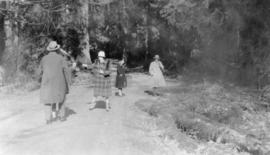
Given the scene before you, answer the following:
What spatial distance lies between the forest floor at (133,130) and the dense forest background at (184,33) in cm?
565

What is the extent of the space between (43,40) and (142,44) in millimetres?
17433

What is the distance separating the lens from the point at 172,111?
9.93 m

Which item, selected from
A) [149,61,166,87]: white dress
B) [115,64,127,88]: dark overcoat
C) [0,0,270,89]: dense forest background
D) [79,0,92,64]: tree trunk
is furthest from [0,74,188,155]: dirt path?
[79,0,92,64]: tree trunk

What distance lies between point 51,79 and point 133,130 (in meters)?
2.33

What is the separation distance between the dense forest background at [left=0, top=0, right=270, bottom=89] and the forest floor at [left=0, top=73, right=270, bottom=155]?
5.65m

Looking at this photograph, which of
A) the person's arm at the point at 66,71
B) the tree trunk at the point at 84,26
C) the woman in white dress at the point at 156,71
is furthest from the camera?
the tree trunk at the point at 84,26

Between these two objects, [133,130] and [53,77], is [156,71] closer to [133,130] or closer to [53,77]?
[133,130]

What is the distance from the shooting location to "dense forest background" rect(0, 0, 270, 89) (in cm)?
1683

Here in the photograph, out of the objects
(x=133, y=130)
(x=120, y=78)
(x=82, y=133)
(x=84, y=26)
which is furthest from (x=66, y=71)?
(x=84, y=26)

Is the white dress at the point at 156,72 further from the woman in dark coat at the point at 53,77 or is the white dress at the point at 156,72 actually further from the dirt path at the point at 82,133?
the woman in dark coat at the point at 53,77

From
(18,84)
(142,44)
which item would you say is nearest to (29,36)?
(18,84)

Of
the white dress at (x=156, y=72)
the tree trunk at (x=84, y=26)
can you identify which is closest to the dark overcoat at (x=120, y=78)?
the white dress at (x=156, y=72)

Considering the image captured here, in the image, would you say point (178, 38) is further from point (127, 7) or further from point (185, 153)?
point (185, 153)

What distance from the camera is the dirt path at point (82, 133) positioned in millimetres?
6148
